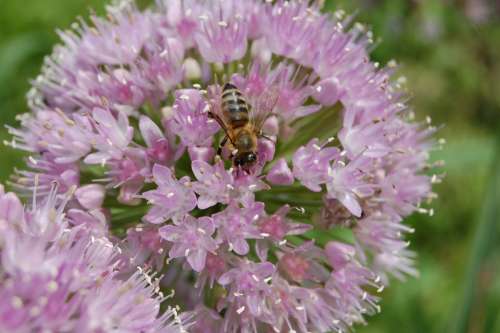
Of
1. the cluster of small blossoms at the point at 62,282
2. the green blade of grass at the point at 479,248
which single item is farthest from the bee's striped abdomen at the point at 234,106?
the green blade of grass at the point at 479,248

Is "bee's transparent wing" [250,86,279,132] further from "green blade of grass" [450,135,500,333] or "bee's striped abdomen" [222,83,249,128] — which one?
"green blade of grass" [450,135,500,333]

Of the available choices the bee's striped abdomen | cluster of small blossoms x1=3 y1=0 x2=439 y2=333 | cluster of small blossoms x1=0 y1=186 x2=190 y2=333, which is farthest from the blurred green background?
cluster of small blossoms x1=0 y1=186 x2=190 y2=333

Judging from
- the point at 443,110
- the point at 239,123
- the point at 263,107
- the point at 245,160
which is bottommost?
the point at 245,160

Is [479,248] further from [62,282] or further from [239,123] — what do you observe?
[62,282]

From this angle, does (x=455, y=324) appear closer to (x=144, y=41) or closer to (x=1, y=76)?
(x=144, y=41)

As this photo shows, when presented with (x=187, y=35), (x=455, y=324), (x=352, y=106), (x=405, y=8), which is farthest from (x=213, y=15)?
(x=405, y=8)

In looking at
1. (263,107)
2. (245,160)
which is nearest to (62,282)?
(245,160)
